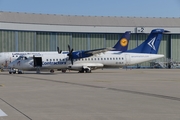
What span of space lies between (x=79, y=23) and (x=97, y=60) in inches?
1330

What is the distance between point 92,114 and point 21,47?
213 ft

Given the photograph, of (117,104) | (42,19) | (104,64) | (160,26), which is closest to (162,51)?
(160,26)

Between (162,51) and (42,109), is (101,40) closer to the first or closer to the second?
(162,51)

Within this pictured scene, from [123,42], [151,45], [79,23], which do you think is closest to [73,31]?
[79,23]

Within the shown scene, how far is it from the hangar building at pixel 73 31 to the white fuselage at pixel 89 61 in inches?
1145

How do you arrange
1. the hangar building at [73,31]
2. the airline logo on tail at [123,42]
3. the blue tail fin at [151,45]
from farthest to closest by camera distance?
the hangar building at [73,31]
the airline logo on tail at [123,42]
the blue tail fin at [151,45]

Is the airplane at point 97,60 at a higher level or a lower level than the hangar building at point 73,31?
lower

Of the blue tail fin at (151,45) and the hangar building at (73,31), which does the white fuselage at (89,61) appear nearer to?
the blue tail fin at (151,45)

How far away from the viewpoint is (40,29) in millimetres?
73125

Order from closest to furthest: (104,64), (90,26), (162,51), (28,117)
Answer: (28,117) → (104,64) → (90,26) → (162,51)

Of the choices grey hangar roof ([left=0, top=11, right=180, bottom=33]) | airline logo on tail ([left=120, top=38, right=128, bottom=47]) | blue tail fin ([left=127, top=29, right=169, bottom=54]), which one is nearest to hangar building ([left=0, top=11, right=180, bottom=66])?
grey hangar roof ([left=0, top=11, right=180, bottom=33])

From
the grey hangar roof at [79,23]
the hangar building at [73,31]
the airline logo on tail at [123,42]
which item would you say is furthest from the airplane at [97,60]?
the grey hangar roof at [79,23]

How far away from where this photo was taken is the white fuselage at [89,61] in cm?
4271

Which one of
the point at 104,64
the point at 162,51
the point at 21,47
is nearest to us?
the point at 104,64
